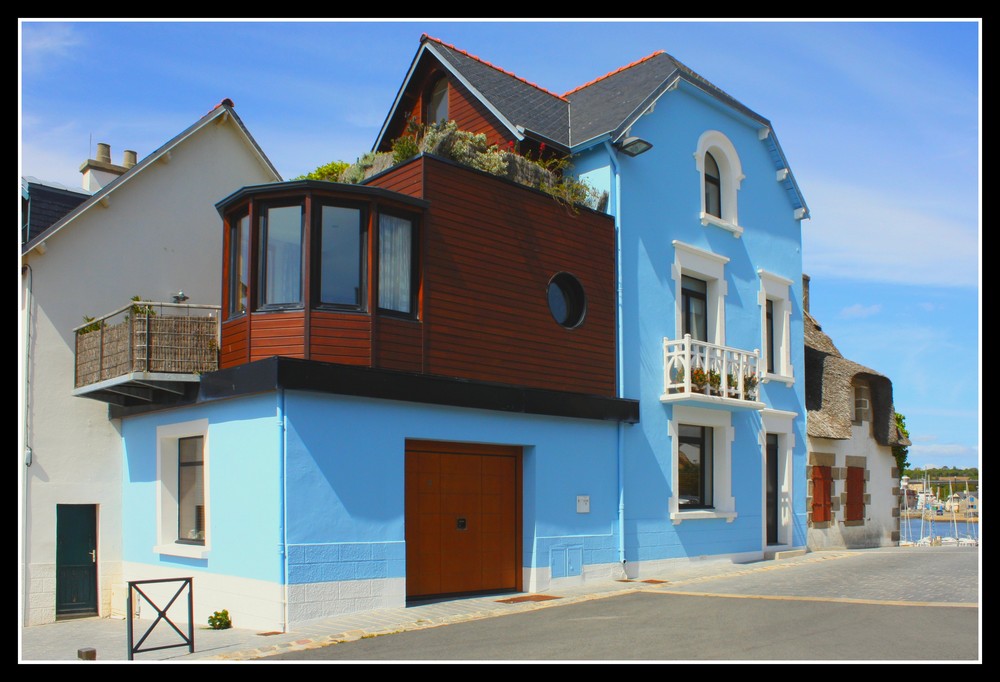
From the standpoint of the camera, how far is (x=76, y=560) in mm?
15164

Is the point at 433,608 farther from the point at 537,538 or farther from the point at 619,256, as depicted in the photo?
the point at 619,256

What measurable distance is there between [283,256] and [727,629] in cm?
741

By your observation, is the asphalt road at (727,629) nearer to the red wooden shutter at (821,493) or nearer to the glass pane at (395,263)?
the glass pane at (395,263)

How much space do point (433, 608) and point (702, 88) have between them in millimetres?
11655

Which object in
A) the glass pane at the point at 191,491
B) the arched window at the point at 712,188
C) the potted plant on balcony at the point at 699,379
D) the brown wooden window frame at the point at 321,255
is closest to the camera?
the brown wooden window frame at the point at 321,255

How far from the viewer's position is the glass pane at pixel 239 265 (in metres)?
13.6

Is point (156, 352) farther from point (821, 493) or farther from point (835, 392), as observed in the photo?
point (835, 392)

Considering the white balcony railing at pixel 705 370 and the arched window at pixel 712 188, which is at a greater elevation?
the arched window at pixel 712 188

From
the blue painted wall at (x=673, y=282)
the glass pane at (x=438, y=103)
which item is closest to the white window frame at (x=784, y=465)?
the blue painted wall at (x=673, y=282)

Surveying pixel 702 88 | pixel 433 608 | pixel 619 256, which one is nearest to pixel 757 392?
pixel 619 256

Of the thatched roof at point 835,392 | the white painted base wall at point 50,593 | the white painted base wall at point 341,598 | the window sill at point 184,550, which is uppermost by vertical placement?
the thatched roof at point 835,392

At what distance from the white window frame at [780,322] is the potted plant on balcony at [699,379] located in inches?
136

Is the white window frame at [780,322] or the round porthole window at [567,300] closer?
the round porthole window at [567,300]

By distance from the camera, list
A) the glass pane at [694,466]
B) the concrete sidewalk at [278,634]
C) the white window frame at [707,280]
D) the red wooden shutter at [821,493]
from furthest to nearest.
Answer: the red wooden shutter at [821,493] < the white window frame at [707,280] < the glass pane at [694,466] < the concrete sidewalk at [278,634]
